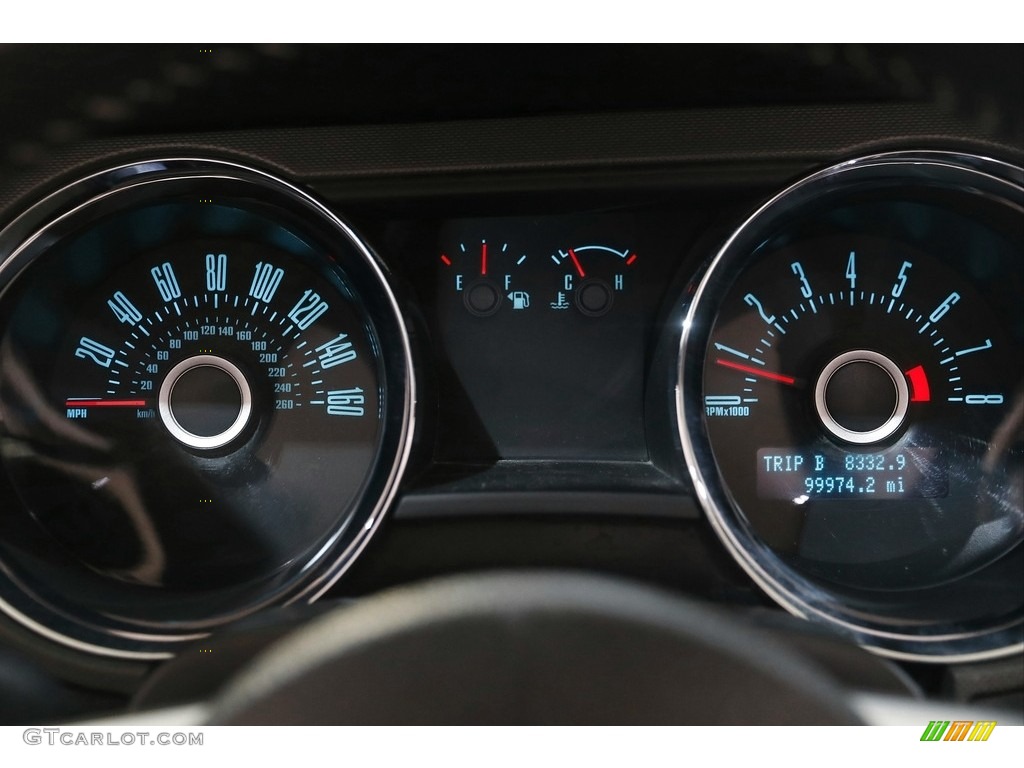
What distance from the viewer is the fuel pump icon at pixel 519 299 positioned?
1.89 meters

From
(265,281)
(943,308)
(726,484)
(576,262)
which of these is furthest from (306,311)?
(943,308)

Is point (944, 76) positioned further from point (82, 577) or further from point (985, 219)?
point (82, 577)

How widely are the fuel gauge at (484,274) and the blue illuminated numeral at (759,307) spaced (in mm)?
446

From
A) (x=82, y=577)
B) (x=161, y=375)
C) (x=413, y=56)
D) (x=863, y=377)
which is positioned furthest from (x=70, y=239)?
(x=863, y=377)

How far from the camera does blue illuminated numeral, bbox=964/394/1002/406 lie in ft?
6.04

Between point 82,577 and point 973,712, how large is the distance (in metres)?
1.53

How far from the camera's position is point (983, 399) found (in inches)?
72.7

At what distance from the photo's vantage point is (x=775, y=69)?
1.58 meters

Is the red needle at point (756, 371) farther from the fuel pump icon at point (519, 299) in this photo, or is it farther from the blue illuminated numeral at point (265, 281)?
the blue illuminated numeral at point (265, 281)

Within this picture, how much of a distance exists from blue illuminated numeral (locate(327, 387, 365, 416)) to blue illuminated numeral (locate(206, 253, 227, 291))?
31cm

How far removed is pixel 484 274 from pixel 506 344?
0.48 feet
